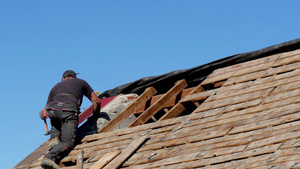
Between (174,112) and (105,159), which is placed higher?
(174,112)

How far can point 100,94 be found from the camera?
10.5 m

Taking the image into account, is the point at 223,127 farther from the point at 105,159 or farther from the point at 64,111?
the point at 64,111

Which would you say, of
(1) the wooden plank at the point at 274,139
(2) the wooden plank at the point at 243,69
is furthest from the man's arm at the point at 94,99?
(1) the wooden plank at the point at 274,139

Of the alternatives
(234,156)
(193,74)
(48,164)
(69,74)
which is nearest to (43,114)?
(69,74)

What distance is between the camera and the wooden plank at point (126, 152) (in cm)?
644

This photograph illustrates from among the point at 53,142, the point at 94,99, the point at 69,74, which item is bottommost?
the point at 53,142

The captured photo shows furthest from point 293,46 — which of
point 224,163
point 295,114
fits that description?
point 224,163

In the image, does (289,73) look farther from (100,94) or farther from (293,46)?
(100,94)

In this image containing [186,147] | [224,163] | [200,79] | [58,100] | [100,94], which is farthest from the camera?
[100,94]

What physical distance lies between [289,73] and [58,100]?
342 cm

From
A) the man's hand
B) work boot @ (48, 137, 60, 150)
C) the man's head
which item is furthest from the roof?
the man's head

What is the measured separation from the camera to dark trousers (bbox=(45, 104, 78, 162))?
295 inches

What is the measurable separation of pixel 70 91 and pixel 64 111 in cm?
36

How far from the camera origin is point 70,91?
26.3ft
